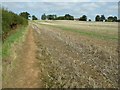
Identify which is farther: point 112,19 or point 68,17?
point 68,17

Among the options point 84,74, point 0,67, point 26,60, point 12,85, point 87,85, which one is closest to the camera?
point 87,85

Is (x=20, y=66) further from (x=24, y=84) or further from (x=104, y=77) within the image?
(x=104, y=77)

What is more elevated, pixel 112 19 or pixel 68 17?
pixel 68 17

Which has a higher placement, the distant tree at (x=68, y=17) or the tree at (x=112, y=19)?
the distant tree at (x=68, y=17)

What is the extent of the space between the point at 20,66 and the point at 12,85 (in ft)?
12.2

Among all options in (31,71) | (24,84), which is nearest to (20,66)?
(31,71)

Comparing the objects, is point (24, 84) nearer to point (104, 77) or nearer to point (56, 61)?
point (104, 77)

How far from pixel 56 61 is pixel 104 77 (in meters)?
3.79

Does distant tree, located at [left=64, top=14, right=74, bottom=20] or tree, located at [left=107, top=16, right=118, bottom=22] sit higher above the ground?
distant tree, located at [left=64, top=14, right=74, bottom=20]

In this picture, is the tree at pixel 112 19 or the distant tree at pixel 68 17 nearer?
the tree at pixel 112 19

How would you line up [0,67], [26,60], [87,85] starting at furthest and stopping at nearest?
[26,60]
[0,67]
[87,85]

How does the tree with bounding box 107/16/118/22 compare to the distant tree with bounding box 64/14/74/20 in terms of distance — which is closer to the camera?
the tree with bounding box 107/16/118/22

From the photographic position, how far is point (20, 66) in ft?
46.5

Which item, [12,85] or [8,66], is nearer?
[12,85]
